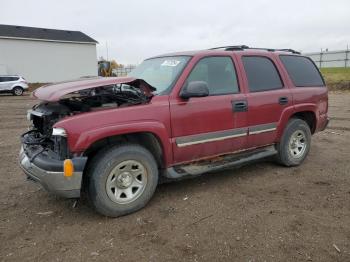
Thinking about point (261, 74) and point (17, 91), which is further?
point (17, 91)

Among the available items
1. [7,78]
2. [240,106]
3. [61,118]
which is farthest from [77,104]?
[7,78]

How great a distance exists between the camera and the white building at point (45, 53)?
3400 cm

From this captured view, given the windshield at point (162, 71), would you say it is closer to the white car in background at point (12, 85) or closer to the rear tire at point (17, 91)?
the white car in background at point (12, 85)

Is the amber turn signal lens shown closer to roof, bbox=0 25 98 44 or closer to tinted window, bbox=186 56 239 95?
tinted window, bbox=186 56 239 95

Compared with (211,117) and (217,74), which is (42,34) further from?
(211,117)

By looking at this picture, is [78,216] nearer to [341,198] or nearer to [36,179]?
[36,179]

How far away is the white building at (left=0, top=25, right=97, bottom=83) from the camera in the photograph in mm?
34000

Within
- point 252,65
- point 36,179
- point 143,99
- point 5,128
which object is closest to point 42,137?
point 36,179

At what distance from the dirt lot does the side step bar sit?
12.3 inches

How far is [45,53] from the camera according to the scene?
35.9 m

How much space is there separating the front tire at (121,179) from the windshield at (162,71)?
89 cm

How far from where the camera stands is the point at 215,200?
14.6 feet

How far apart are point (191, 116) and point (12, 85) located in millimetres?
23984

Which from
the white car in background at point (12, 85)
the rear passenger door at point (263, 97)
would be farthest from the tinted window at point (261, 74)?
the white car in background at point (12, 85)
